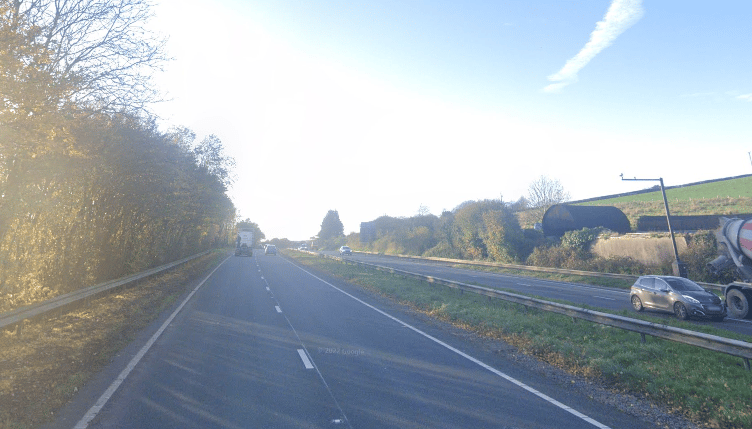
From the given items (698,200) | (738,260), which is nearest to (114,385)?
(738,260)

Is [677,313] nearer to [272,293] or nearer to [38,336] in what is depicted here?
[272,293]

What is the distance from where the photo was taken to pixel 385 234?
99188mm

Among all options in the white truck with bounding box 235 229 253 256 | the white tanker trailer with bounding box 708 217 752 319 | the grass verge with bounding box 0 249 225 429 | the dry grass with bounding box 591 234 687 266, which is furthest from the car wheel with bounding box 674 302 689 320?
the white truck with bounding box 235 229 253 256

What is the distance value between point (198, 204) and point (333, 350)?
110 ft

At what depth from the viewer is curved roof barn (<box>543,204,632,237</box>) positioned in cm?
4638

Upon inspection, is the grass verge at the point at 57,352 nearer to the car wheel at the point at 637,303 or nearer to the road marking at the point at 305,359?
the road marking at the point at 305,359

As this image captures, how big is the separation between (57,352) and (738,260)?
2273cm

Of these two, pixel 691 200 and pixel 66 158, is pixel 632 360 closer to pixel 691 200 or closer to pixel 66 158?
pixel 66 158

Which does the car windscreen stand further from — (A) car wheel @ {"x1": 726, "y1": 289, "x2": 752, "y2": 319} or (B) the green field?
(B) the green field

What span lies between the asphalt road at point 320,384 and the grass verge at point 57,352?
358mm

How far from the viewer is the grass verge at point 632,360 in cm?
709

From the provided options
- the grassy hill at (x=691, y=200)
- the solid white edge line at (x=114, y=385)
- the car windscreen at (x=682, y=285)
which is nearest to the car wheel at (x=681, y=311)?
the car windscreen at (x=682, y=285)

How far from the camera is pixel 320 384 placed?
796cm

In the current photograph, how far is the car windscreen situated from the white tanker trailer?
5.48 feet
